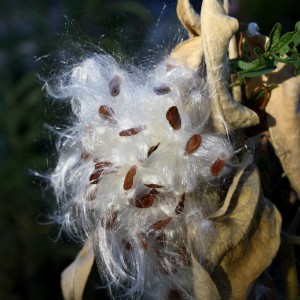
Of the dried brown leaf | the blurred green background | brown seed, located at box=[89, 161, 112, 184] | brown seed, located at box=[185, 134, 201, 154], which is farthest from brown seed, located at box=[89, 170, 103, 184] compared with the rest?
the blurred green background

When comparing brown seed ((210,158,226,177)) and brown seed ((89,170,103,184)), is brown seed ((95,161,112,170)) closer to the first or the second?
brown seed ((89,170,103,184))

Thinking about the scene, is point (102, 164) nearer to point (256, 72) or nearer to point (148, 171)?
point (148, 171)

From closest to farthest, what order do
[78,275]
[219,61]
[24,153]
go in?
[219,61] → [78,275] → [24,153]

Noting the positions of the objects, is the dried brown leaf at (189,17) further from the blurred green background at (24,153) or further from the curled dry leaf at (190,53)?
the blurred green background at (24,153)

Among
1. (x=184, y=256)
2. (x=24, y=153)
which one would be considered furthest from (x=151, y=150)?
(x=24, y=153)

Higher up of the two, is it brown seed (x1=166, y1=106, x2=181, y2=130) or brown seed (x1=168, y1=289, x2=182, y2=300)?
brown seed (x1=166, y1=106, x2=181, y2=130)

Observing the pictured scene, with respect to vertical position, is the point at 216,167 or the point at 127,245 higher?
the point at 216,167

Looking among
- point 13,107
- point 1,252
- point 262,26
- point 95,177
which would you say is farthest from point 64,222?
point 262,26

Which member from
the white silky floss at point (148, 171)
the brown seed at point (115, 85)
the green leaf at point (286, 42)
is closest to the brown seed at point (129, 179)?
the white silky floss at point (148, 171)
